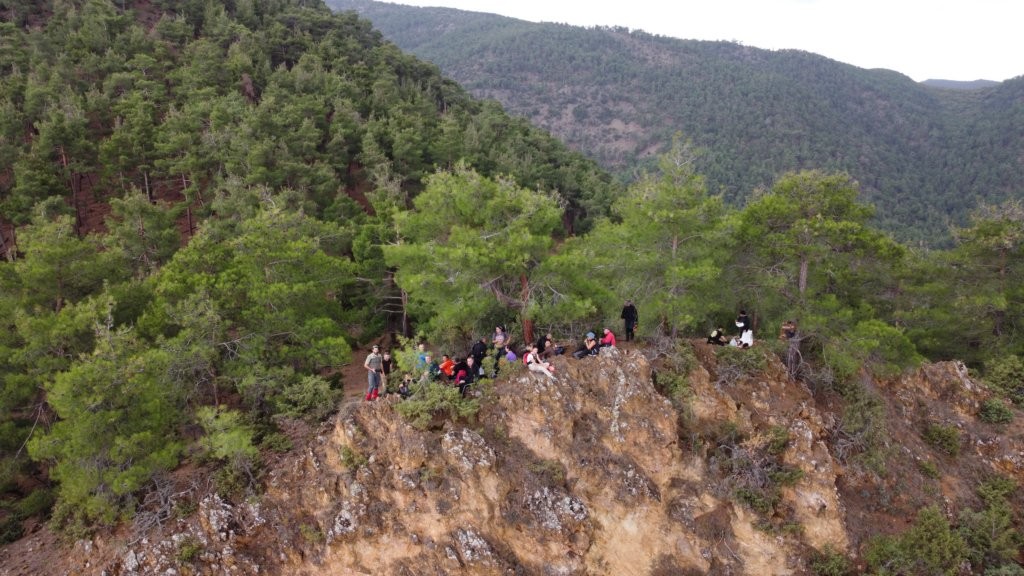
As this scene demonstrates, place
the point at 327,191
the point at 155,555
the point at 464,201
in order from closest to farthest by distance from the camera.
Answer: the point at 155,555 → the point at 464,201 → the point at 327,191

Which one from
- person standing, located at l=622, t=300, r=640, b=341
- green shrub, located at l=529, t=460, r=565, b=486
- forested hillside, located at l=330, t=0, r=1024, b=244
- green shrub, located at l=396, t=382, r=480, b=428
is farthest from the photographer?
forested hillside, located at l=330, t=0, r=1024, b=244

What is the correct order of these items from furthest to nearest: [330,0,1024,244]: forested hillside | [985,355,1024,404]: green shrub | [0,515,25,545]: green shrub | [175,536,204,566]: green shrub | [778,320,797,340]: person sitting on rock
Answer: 1. [330,0,1024,244]: forested hillside
2. [985,355,1024,404]: green shrub
3. [778,320,797,340]: person sitting on rock
4. [0,515,25,545]: green shrub
5. [175,536,204,566]: green shrub

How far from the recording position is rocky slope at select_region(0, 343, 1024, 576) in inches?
559

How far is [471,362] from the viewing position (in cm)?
1572

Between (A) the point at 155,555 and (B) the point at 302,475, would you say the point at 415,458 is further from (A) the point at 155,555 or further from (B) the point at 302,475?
(A) the point at 155,555

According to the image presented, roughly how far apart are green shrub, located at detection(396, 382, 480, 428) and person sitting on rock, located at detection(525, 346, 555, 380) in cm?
194

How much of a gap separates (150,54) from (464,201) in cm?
4256

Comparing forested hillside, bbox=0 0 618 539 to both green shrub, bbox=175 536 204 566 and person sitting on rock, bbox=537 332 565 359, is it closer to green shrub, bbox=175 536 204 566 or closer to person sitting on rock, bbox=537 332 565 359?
green shrub, bbox=175 536 204 566

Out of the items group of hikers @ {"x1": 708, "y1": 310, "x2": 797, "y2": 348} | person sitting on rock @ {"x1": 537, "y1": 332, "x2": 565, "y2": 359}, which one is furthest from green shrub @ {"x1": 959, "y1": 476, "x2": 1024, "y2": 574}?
person sitting on rock @ {"x1": 537, "y1": 332, "x2": 565, "y2": 359}

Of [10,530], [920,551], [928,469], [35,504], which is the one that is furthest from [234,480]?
[928,469]

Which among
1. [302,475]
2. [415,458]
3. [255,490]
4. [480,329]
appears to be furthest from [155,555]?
[480,329]

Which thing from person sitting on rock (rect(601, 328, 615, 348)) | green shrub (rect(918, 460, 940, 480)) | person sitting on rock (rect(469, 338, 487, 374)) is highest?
person sitting on rock (rect(601, 328, 615, 348))

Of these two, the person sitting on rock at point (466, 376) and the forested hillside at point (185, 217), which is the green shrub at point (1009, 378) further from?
the person sitting on rock at point (466, 376)

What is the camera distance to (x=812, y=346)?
1928 cm
